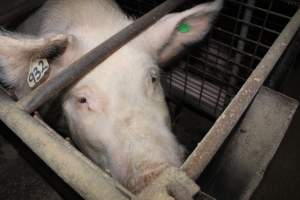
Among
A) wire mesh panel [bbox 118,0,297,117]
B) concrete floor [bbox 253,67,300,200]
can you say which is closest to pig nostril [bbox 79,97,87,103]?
wire mesh panel [bbox 118,0,297,117]

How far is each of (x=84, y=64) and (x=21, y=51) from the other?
1.09ft

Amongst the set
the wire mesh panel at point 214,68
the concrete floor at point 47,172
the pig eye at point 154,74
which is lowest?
the concrete floor at point 47,172

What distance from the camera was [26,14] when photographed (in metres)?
2.67

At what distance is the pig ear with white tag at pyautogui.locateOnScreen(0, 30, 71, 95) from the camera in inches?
61.1

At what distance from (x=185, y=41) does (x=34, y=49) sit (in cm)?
103

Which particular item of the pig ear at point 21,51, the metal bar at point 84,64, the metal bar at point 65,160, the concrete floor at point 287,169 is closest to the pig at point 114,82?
the pig ear at point 21,51

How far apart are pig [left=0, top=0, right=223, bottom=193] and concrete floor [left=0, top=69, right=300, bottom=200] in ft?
2.13

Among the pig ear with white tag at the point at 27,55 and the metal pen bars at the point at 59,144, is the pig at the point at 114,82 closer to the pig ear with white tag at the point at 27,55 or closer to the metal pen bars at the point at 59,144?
the pig ear with white tag at the point at 27,55

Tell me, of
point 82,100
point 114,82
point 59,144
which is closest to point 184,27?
point 114,82

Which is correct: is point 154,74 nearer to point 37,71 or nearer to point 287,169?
point 37,71

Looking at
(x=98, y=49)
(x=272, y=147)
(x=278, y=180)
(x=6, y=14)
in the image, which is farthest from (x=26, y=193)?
(x=272, y=147)

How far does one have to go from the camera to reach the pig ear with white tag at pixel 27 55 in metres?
1.55

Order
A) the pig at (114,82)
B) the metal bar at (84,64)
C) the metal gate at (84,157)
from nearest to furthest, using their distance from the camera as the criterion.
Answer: the metal gate at (84,157) → the metal bar at (84,64) → the pig at (114,82)

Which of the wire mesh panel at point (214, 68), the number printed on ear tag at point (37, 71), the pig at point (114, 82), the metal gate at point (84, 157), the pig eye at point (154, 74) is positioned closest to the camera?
the metal gate at point (84, 157)
